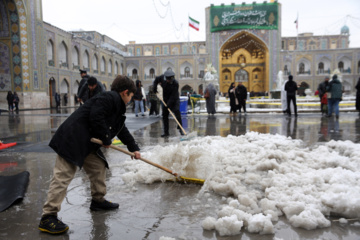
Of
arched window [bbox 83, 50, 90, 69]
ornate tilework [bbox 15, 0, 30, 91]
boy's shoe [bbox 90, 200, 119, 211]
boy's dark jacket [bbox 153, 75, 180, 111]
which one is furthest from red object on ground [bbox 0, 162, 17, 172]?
arched window [bbox 83, 50, 90, 69]

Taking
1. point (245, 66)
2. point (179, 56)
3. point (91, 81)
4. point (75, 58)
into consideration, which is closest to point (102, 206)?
point (91, 81)

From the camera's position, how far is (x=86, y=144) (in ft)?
7.73

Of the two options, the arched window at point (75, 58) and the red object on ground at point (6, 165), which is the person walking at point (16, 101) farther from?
the red object on ground at point (6, 165)

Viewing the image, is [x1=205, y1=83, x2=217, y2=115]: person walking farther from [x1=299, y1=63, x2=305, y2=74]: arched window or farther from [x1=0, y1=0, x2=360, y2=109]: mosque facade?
[x1=299, y1=63, x2=305, y2=74]: arched window

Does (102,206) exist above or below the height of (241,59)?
below

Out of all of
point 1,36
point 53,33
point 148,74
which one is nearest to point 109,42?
point 148,74

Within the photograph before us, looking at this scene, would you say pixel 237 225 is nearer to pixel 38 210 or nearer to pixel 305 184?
pixel 305 184

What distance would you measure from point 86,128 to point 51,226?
29.4 inches

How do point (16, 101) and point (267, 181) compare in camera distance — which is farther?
point (16, 101)

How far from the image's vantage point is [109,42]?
44656 mm

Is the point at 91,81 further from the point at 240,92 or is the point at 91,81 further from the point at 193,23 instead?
the point at 193,23

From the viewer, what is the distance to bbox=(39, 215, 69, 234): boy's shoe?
2.12m

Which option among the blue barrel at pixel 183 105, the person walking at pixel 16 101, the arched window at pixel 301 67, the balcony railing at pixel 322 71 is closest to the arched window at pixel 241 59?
the arched window at pixel 301 67

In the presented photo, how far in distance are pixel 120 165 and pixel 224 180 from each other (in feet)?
5.37
